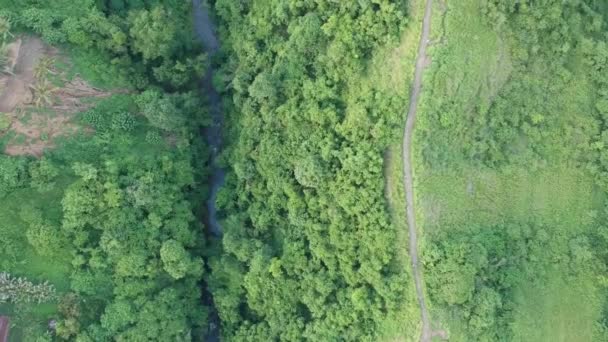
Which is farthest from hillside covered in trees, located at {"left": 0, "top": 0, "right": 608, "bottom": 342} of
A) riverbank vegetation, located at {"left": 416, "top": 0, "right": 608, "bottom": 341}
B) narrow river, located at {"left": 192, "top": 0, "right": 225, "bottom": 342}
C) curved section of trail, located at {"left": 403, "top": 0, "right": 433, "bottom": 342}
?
narrow river, located at {"left": 192, "top": 0, "right": 225, "bottom": 342}

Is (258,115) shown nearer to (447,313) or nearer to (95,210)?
(95,210)

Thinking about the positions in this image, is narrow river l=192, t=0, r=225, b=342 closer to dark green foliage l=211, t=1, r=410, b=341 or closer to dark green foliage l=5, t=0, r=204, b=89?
dark green foliage l=5, t=0, r=204, b=89

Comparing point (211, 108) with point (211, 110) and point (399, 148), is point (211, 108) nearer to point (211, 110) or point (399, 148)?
point (211, 110)

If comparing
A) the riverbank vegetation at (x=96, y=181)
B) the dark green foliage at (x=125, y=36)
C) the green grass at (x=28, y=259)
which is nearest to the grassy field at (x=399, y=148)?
the riverbank vegetation at (x=96, y=181)

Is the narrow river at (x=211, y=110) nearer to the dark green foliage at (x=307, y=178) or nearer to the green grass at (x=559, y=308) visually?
the dark green foliage at (x=307, y=178)

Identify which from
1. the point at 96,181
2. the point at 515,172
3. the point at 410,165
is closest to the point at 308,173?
the point at 410,165
